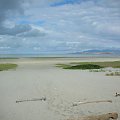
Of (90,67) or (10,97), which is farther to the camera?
(90,67)

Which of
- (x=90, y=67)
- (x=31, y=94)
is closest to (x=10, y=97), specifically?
(x=31, y=94)

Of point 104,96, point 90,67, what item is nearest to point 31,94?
point 104,96

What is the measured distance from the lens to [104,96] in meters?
15.2

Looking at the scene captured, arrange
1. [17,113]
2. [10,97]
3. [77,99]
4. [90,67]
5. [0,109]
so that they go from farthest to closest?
1. [90,67]
2. [10,97]
3. [77,99]
4. [0,109]
5. [17,113]

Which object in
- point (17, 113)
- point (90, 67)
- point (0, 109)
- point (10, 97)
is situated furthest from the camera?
point (90, 67)

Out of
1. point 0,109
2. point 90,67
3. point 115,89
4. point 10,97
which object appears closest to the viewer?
point 0,109

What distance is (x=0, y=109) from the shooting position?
40.7 feet

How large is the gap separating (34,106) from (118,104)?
3.97 meters

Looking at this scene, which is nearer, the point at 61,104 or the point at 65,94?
the point at 61,104

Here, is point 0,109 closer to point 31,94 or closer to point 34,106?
point 34,106

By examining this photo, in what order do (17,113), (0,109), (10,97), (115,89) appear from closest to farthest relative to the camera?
(17,113)
(0,109)
(10,97)
(115,89)

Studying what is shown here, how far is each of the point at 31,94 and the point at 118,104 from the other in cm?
542

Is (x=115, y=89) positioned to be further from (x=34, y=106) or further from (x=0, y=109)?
(x=0, y=109)

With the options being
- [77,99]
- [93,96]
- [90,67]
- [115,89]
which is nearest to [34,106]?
[77,99]
